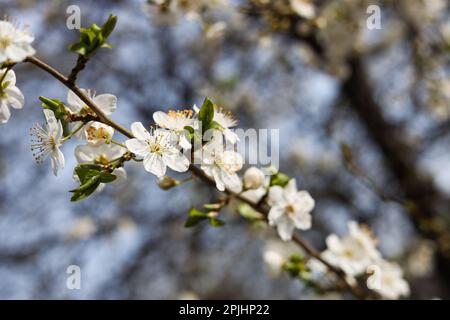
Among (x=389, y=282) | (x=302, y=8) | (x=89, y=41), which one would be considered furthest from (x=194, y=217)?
(x=302, y=8)

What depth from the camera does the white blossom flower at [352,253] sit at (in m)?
1.56

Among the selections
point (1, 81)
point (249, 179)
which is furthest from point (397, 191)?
point (1, 81)

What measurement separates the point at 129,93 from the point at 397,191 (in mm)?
2530

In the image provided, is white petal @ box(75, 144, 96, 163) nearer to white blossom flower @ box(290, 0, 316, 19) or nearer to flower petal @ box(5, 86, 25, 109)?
flower petal @ box(5, 86, 25, 109)

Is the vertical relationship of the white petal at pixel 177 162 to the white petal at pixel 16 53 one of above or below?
below

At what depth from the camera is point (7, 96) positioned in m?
0.96

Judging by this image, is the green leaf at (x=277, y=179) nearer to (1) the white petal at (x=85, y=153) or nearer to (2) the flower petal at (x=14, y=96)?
(1) the white petal at (x=85, y=153)

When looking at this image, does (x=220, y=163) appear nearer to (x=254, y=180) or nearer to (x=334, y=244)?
(x=254, y=180)

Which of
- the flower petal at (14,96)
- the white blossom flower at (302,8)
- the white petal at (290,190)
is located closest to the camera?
the flower petal at (14,96)

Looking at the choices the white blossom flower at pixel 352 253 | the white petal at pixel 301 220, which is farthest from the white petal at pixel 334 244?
the white petal at pixel 301 220

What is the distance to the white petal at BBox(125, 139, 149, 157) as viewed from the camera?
0.98 m

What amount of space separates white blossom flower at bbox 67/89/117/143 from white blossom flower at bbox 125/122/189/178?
69mm

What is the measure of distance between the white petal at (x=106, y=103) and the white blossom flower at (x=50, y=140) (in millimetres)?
101
